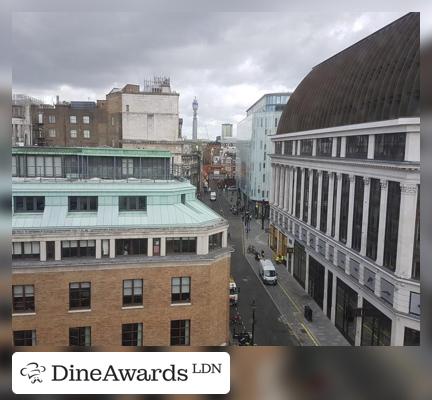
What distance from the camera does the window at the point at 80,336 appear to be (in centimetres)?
1681

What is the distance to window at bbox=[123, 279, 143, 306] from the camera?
17.1m

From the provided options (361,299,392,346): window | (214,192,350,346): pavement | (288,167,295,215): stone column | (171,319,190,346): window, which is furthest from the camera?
(288,167,295,215): stone column

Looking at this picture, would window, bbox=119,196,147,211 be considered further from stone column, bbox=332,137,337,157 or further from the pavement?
stone column, bbox=332,137,337,157

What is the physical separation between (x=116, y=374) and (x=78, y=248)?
7.33 metres

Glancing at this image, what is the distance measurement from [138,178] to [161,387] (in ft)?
43.6

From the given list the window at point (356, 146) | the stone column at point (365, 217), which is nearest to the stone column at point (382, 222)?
the stone column at point (365, 217)

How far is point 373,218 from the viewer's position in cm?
1975

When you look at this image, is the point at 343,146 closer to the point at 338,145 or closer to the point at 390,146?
the point at 338,145

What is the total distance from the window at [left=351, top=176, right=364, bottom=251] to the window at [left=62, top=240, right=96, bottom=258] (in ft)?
41.5

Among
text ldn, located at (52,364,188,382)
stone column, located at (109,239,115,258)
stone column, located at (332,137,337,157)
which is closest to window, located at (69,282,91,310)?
stone column, located at (109,239,115,258)

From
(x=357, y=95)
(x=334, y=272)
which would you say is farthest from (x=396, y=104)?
(x=334, y=272)

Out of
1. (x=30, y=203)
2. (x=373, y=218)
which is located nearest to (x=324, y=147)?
(x=373, y=218)

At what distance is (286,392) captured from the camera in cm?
1126

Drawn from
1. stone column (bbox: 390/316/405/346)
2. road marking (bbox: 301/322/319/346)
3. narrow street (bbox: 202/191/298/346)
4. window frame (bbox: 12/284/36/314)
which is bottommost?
road marking (bbox: 301/322/319/346)
